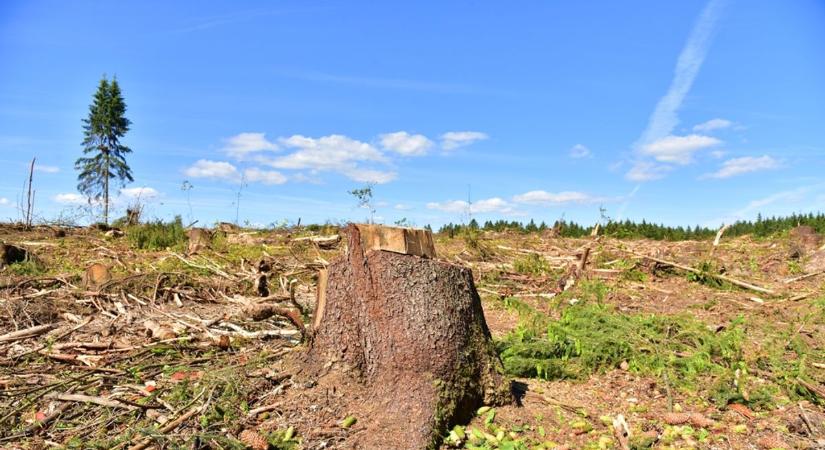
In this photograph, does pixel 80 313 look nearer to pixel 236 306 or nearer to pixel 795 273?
pixel 236 306

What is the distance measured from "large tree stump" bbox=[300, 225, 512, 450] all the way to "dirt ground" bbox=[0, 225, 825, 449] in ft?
0.48

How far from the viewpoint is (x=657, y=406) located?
4.33 meters

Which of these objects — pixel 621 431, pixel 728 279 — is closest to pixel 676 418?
pixel 621 431

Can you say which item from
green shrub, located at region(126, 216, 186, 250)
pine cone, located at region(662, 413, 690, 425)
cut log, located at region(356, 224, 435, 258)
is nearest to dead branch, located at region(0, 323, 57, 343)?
cut log, located at region(356, 224, 435, 258)

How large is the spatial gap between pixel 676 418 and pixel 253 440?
2.84 m

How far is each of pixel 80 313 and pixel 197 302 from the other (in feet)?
4.32

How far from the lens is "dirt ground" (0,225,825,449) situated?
3.80 m

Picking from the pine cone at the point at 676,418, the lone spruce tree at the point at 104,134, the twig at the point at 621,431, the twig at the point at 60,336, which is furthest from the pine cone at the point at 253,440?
the lone spruce tree at the point at 104,134

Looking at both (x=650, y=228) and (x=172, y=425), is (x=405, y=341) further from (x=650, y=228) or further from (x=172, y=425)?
(x=650, y=228)

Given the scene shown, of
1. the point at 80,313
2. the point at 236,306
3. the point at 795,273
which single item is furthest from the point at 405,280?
the point at 795,273

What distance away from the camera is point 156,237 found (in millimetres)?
12008

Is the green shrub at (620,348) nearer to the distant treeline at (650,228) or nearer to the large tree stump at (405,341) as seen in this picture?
the large tree stump at (405,341)

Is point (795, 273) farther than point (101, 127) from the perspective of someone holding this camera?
No

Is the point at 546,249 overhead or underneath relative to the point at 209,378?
overhead
